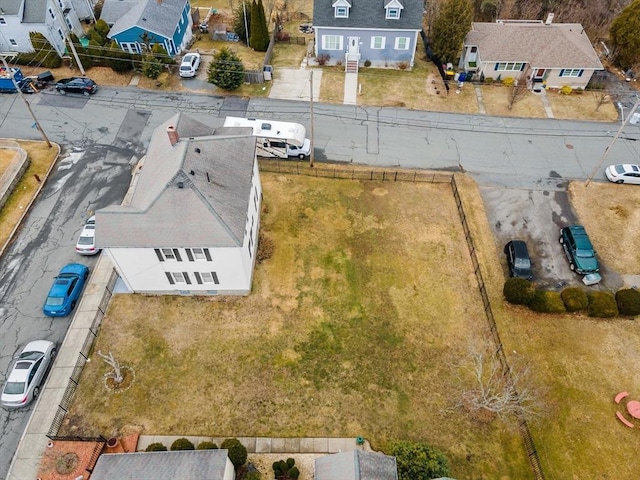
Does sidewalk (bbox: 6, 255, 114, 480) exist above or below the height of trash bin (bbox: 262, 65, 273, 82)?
below

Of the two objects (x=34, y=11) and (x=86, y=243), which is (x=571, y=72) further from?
(x=34, y=11)

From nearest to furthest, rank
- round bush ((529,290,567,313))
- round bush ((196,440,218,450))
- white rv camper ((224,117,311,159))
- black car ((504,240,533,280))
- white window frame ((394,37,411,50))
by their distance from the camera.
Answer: round bush ((196,440,218,450)), round bush ((529,290,567,313)), black car ((504,240,533,280)), white rv camper ((224,117,311,159)), white window frame ((394,37,411,50))

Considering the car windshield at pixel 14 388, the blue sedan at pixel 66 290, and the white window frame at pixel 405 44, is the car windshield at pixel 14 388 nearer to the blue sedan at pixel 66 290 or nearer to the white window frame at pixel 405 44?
A: the blue sedan at pixel 66 290

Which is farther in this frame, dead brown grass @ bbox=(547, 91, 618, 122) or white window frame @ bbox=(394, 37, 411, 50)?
white window frame @ bbox=(394, 37, 411, 50)

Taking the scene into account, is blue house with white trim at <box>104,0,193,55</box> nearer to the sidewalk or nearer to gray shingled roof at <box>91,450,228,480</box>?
the sidewalk

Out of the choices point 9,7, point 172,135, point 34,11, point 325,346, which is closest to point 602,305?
point 325,346

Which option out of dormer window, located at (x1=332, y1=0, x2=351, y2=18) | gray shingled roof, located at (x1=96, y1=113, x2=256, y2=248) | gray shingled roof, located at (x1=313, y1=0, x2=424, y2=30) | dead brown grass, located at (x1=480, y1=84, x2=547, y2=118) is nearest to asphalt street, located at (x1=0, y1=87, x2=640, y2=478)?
dead brown grass, located at (x1=480, y1=84, x2=547, y2=118)

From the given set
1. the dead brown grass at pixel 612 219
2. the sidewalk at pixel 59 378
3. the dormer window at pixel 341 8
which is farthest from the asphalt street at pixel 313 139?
the dormer window at pixel 341 8
